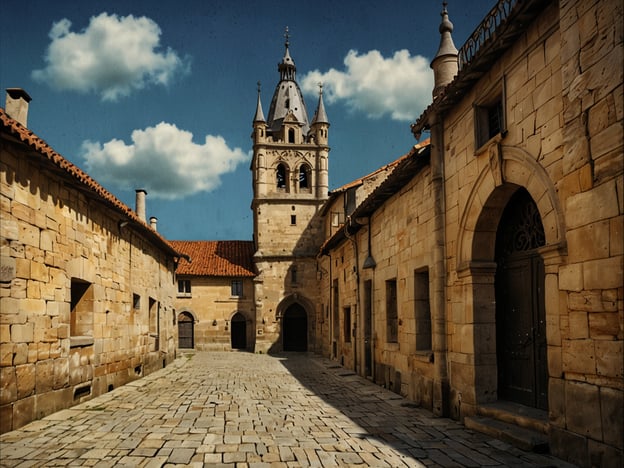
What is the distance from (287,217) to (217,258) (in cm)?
514

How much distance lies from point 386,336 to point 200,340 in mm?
18970

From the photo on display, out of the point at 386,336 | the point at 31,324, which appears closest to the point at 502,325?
the point at 386,336

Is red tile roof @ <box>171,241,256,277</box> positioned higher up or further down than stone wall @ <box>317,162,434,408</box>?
higher up

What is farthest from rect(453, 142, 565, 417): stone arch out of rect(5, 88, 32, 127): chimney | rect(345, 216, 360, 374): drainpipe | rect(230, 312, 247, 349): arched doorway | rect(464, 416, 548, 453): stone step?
rect(230, 312, 247, 349): arched doorway

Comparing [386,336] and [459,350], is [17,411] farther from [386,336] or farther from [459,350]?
[386,336]

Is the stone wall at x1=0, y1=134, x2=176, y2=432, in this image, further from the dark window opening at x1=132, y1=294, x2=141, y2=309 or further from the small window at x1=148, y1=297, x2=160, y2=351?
the small window at x1=148, y1=297, x2=160, y2=351

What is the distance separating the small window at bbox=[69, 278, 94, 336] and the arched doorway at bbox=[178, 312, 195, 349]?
771 inches

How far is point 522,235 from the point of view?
7.63 m

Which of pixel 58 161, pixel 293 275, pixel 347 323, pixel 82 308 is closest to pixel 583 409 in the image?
pixel 58 161

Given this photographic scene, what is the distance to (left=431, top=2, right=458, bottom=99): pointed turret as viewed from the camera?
10.3m

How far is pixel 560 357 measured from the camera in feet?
18.7

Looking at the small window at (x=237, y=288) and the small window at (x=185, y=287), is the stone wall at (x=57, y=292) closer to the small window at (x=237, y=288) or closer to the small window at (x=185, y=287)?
the small window at (x=185, y=287)

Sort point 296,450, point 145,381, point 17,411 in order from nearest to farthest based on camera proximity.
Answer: point 296,450 < point 17,411 < point 145,381

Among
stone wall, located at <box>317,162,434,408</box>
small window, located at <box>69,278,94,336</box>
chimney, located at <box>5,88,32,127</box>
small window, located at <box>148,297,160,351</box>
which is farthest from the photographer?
small window, located at <box>148,297,160,351</box>
